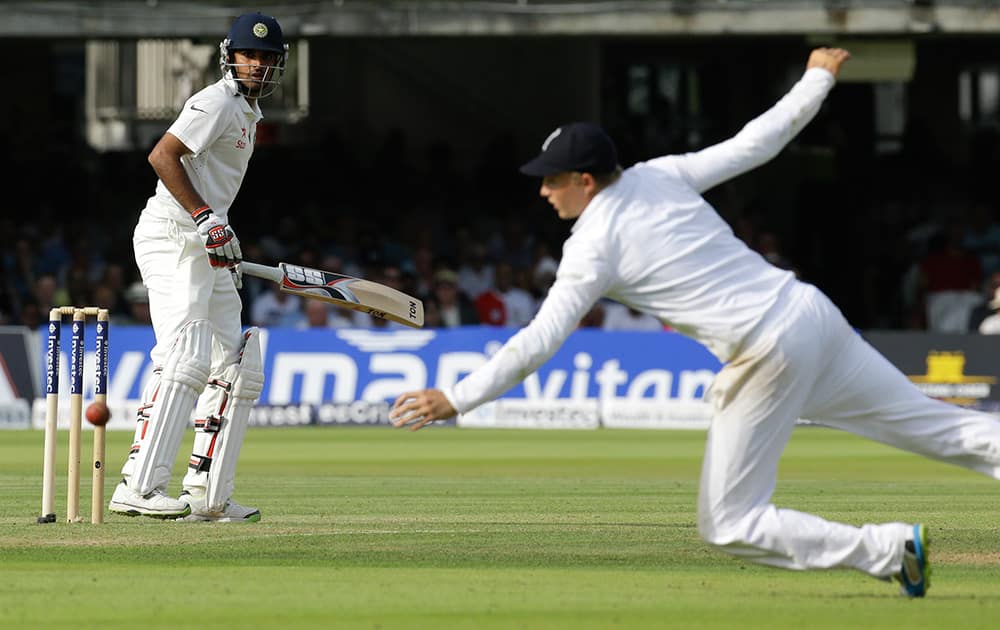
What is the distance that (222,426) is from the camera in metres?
7.11

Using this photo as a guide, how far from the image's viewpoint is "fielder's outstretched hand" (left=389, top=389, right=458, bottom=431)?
478 cm

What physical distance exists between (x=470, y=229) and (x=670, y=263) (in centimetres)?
1485

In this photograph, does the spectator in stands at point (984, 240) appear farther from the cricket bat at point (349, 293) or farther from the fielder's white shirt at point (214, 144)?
the fielder's white shirt at point (214, 144)

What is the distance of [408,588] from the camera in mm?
5266

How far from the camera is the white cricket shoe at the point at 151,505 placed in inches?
273

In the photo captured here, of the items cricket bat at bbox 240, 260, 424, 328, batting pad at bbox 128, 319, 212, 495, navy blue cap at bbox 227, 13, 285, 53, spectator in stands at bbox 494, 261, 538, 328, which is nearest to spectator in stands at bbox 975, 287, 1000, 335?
spectator in stands at bbox 494, 261, 538, 328

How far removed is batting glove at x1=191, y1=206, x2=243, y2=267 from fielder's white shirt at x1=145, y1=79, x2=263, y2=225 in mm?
106

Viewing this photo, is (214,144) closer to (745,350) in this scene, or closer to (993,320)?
(745,350)

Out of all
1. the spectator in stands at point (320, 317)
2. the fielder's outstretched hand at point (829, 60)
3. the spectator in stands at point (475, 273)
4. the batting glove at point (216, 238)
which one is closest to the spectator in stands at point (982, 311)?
the spectator in stands at point (475, 273)

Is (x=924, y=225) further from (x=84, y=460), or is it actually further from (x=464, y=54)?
(x=84, y=460)

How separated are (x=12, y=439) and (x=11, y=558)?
8.43 metres

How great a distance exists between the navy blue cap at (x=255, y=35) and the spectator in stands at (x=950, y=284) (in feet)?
40.1

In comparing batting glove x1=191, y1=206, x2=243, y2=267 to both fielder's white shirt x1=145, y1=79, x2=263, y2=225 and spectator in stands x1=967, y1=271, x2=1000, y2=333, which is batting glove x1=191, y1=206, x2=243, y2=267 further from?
spectator in stands x1=967, y1=271, x2=1000, y2=333

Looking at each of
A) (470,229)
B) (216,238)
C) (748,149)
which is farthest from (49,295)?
(748,149)
